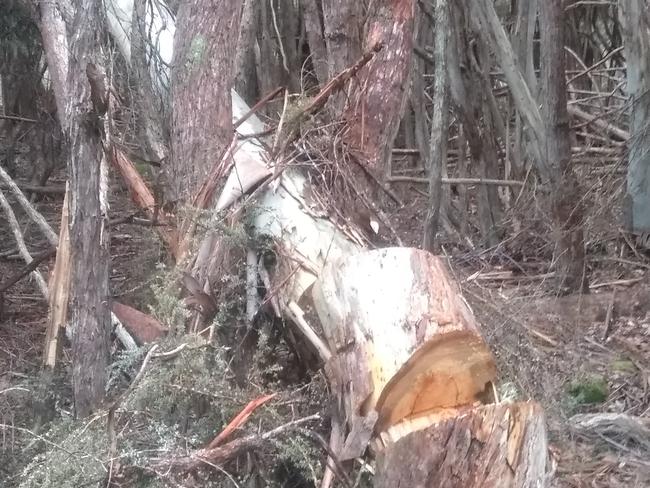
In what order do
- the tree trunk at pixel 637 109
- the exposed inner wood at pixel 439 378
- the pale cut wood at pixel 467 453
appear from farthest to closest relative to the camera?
1. the tree trunk at pixel 637 109
2. the exposed inner wood at pixel 439 378
3. the pale cut wood at pixel 467 453

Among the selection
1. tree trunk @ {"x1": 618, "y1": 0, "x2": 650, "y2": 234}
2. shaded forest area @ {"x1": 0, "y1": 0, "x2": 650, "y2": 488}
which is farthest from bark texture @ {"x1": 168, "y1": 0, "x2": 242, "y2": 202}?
tree trunk @ {"x1": 618, "y1": 0, "x2": 650, "y2": 234}

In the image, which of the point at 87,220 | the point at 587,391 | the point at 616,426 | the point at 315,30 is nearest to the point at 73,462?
the point at 87,220

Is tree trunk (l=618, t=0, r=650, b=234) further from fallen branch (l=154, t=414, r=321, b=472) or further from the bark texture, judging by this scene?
fallen branch (l=154, t=414, r=321, b=472)

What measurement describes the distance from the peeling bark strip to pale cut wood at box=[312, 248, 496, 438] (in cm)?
150

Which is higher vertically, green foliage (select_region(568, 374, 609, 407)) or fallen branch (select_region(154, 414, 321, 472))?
fallen branch (select_region(154, 414, 321, 472))

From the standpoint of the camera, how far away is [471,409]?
2.49m

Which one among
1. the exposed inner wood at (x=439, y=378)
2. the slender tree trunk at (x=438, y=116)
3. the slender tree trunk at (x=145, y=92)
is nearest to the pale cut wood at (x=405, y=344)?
the exposed inner wood at (x=439, y=378)

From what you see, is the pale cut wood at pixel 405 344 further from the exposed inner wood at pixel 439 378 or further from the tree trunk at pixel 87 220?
the tree trunk at pixel 87 220

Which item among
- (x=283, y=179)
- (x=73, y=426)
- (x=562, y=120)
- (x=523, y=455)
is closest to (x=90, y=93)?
(x=283, y=179)

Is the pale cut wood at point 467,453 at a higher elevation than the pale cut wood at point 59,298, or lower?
lower

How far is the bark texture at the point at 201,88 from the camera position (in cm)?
418

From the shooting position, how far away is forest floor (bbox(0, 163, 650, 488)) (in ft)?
11.6

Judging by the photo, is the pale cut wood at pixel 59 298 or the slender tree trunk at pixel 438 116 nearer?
the pale cut wood at pixel 59 298

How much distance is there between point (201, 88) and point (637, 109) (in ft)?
9.53
